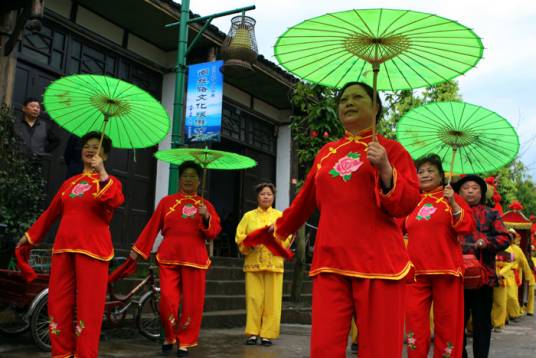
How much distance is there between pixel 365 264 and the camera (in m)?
2.98

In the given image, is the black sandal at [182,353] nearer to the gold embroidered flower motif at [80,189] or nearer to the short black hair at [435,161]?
the gold embroidered flower motif at [80,189]

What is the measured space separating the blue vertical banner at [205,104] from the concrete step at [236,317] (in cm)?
267

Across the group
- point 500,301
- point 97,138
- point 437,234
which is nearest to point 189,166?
point 97,138

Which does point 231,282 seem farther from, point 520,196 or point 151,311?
point 520,196

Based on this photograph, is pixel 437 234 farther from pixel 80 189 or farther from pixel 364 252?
pixel 80 189

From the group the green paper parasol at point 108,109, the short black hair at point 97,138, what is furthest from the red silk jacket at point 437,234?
the short black hair at point 97,138

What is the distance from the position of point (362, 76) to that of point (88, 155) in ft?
8.22

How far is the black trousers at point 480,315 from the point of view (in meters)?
5.38

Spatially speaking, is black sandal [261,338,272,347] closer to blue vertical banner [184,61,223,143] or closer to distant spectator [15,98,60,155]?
blue vertical banner [184,61,223,143]

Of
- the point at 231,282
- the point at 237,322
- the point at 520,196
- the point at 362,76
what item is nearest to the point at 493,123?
the point at 362,76

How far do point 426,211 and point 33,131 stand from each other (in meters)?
5.35

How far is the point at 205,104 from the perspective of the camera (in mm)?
7559

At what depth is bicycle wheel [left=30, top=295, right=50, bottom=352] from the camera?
5.54 m

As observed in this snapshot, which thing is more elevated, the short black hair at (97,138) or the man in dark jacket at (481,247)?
the short black hair at (97,138)
